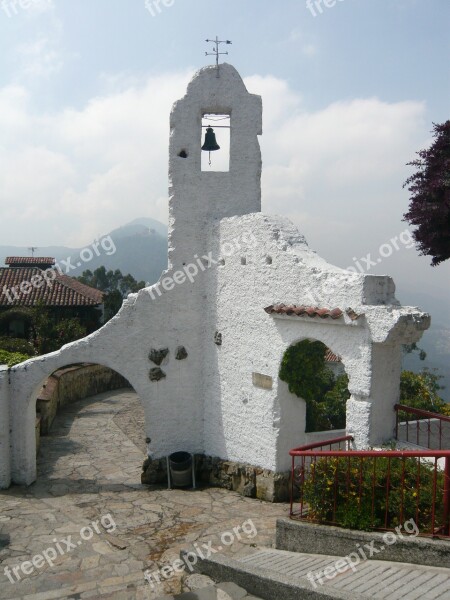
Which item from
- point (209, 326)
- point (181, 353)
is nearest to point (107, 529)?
point (181, 353)

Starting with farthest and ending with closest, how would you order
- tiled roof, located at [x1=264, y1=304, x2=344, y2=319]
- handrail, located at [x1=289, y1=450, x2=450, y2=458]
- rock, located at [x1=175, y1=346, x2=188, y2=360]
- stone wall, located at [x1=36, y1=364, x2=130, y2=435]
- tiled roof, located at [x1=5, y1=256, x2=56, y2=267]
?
tiled roof, located at [x1=5, y1=256, x2=56, y2=267] < stone wall, located at [x1=36, y1=364, x2=130, y2=435] < rock, located at [x1=175, y1=346, x2=188, y2=360] < tiled roof, located at [x1=264, y1=304, x2=344, y2=319] < handrail, located at [x1=289, y1=450, x2=450, y2=458]

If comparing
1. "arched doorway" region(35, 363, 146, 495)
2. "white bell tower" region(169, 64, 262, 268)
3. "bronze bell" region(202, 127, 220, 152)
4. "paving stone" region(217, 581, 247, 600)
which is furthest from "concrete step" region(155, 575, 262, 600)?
"bronze bell" region(202, 127, 220, 152)

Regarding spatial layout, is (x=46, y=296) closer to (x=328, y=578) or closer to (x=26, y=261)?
(x=26, y=261)

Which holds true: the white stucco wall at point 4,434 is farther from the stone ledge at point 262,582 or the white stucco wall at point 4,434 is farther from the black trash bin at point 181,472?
the stone ledge at point 262,582

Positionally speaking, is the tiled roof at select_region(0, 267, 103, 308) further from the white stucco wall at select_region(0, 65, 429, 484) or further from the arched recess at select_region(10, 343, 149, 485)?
the white stucco wall at select_region(0, 65, 429, 484)

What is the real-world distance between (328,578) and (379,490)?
3.80ft

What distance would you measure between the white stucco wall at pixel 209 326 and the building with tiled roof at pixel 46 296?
590 inches

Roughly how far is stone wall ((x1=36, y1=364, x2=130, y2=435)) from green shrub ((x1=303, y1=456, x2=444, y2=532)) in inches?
390

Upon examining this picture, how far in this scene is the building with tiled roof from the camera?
26.4m

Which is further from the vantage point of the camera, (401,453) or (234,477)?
(234,477)

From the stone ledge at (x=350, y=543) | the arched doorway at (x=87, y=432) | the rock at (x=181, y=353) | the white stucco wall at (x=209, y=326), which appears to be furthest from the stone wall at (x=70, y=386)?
the stone ledge at (x=350, y=543)

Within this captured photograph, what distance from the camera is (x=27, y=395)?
1086 centimetres

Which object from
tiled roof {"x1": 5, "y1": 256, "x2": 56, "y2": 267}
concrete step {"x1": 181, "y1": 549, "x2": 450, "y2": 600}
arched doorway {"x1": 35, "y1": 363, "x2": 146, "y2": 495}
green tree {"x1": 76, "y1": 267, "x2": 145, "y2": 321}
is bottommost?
arched doorway {"x1": 35, "y1": 363, "x2": 146, "y2": 495}

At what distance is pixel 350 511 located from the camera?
6.13 m
